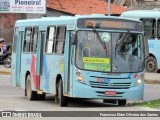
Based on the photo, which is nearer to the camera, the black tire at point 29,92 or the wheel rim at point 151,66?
the black tire at point 29,92

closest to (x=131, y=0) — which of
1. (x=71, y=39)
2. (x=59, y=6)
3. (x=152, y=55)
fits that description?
(x=59, y=6)

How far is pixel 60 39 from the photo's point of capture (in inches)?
750

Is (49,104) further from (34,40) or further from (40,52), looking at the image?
(34,40)

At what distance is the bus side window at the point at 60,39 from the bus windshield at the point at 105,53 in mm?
897

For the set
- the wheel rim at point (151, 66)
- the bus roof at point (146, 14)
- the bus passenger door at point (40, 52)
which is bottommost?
the wheel rim at point (151, 66)

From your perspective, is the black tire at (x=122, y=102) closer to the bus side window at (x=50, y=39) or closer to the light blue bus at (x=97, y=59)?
the light blue bus at (x=97, y=59)

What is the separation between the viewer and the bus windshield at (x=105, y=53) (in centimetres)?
1802

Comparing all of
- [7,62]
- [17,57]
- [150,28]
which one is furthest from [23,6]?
[17,57]

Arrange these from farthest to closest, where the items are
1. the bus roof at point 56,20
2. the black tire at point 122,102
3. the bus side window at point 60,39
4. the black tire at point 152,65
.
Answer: the black tire at point 152,65
the black tire at point 122,102
the bus side window at point 60,39
the bus roof at point 56,20

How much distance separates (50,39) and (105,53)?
2337 mm

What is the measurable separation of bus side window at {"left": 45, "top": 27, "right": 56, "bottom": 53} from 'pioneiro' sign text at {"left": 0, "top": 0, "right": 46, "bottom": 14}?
2791 cm

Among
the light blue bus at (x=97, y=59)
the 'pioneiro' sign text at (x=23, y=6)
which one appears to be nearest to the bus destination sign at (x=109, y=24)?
the light blue bus at (x=97, y=59)

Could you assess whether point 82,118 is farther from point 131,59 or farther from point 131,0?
point 131,0

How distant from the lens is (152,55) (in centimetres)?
3484
